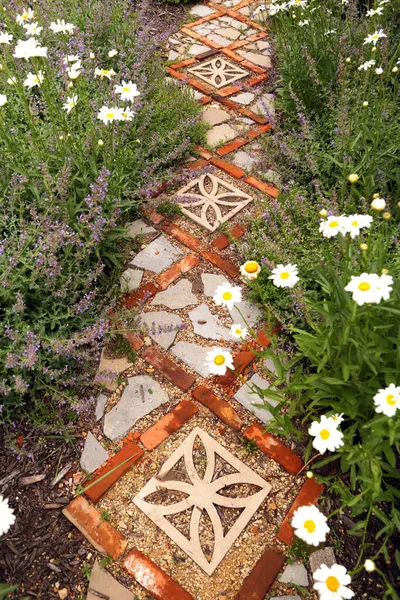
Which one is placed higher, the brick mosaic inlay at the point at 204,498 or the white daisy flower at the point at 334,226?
the white daisy flower at the point at 334,226

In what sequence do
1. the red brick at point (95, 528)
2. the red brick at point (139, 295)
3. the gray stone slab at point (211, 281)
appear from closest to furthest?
the red brick at point (95, 528), the red brick at point (139, 295), the gray stone slab at point (211, 281)

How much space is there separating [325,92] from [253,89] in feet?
3.23

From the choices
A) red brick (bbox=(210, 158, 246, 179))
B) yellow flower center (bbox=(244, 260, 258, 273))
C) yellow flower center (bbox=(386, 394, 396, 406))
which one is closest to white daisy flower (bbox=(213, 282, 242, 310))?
yellow flower center (bbox=(244, 260, 258, 273))

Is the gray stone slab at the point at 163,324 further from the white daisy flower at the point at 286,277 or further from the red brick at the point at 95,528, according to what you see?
the red brick at the point at 95,528

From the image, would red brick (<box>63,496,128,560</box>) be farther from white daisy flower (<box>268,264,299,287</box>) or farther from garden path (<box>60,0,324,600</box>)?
white daisy flower (<box>268,264,299,287</box>)

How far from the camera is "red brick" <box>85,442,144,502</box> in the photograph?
89.3 inches

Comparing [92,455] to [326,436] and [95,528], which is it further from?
[326,436]

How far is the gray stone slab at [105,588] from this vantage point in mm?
1997

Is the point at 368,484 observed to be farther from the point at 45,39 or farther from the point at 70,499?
the point at 45,39

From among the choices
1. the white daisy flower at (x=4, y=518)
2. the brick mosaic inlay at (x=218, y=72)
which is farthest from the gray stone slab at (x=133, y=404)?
the brick mosaic inlay at (x=218, y=72)

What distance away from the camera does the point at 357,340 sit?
1954 millimetres

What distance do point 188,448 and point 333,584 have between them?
3.19 feet

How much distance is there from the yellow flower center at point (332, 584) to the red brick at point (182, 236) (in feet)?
7.09

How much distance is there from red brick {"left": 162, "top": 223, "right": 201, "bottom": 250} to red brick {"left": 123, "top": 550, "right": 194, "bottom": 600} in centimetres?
189
